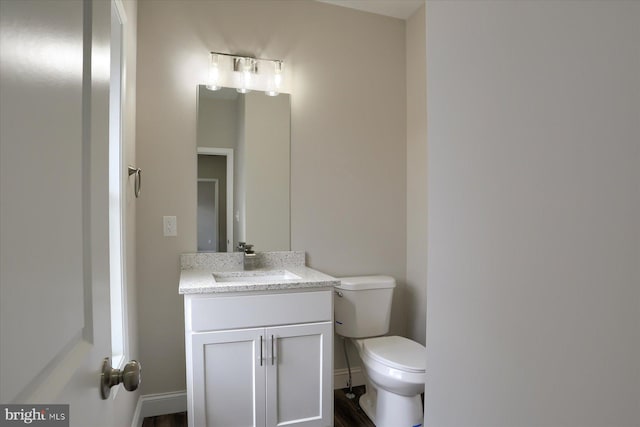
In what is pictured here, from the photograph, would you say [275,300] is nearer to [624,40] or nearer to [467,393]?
[467,393]

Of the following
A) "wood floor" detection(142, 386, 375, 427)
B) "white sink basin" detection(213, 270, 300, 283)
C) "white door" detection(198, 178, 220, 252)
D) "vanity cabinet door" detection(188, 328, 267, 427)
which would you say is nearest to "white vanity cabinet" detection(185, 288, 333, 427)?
"vanity cabinet door" detection(188, 328, 267, 427)

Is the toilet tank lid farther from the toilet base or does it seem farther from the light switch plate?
the light switch plate

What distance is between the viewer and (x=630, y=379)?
0.49 meters

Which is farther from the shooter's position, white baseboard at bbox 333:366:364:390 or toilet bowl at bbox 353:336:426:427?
white baseboard at bbox 333:366:364:390

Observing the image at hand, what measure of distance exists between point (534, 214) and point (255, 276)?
1.87 m

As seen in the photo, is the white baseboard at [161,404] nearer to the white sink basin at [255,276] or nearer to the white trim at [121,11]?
the white sink basin at [255,276]

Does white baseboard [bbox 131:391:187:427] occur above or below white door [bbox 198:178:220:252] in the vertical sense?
below

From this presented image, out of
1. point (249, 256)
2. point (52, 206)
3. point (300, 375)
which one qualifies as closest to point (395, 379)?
point (300, 375)

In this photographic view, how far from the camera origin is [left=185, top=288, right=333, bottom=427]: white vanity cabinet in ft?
5.91

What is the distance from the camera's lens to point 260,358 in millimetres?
1886

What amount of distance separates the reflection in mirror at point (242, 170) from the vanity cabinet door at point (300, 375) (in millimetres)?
679

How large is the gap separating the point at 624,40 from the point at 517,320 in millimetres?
455

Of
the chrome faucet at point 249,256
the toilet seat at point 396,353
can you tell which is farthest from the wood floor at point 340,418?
the chrome faucet at point 249,256

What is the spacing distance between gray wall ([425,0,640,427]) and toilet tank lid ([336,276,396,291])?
1464mm
